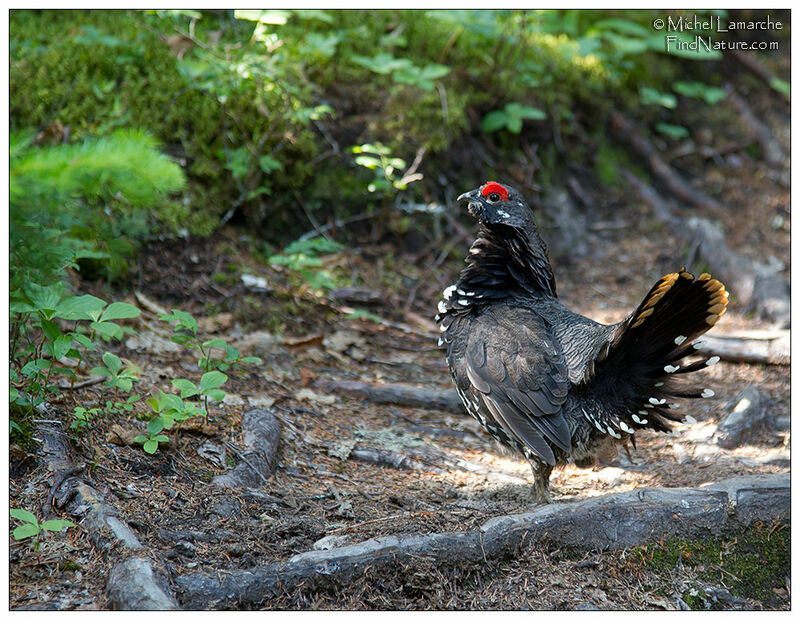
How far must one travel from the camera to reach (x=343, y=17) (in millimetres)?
8203

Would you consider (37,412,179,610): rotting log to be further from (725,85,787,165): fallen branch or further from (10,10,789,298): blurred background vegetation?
(725,85,787,165): fallen branch

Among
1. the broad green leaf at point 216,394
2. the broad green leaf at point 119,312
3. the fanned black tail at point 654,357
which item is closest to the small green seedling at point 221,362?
the broad green leaf at point 216,394

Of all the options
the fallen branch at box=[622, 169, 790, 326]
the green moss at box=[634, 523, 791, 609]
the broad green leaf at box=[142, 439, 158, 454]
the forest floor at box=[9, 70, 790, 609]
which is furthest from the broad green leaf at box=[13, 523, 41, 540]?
the fallen branch at box=[622, 169, 790, 326]

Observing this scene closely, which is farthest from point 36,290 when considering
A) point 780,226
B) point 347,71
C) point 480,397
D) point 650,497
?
point 780,226

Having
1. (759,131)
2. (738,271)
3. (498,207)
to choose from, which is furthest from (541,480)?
(759,131)

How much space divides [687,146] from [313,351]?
706 centimetres

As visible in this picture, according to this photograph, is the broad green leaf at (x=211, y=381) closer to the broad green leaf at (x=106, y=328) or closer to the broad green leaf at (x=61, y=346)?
the broad green leaf at (x=106, y=328)

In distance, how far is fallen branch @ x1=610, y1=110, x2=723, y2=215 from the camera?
9.43 m

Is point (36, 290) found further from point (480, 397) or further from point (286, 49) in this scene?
point (286, 49)

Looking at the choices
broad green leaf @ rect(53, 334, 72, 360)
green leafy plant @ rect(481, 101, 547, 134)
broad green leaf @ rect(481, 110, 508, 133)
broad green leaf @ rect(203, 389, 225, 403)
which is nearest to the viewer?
broad green leaf @ rect(53, 334, 72, 360)

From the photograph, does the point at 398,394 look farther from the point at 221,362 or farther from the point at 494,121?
the point at 494,121

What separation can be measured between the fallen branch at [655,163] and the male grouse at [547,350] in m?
5.52

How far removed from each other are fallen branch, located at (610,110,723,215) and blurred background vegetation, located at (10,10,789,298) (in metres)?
0.24

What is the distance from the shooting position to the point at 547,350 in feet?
13.9
